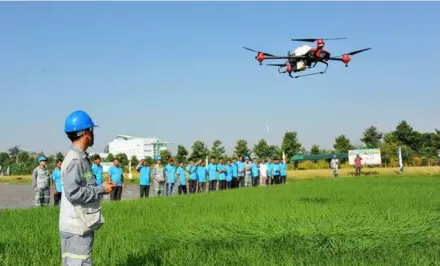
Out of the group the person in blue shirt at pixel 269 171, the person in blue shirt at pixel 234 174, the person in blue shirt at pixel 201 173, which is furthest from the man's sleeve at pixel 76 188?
the person in blue shirt at pixel 269 171

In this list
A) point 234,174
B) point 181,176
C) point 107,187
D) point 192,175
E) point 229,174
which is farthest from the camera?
point 234,174

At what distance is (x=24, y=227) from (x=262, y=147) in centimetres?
5419

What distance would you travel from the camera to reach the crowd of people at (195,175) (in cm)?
1410

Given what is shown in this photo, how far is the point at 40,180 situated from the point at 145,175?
12.8 feet

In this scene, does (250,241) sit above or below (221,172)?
below

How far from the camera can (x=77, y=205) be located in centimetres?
335

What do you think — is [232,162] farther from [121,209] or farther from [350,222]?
[350,222]

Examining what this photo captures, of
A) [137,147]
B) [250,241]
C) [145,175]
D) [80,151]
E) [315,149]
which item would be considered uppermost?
[137,147]

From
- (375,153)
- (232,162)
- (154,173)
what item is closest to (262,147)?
(375,153)

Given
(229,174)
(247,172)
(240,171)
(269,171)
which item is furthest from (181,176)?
(269,171)

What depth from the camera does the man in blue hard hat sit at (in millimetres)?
3299

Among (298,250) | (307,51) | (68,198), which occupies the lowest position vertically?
(298,250)

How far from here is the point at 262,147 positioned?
60.9m

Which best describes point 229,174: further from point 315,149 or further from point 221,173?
point 315,149
